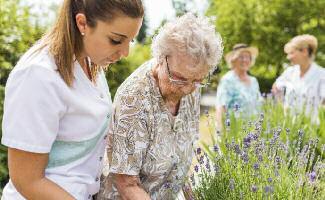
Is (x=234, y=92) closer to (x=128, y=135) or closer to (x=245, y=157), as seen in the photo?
(x=245, y=157)

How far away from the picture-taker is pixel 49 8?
491 centimetres

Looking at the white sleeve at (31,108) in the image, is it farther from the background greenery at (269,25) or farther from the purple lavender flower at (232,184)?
the background greenery at (269,25)

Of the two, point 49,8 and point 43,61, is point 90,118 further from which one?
point 49,8

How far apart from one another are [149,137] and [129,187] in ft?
0.73

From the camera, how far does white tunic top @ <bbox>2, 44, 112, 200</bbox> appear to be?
1906 mm

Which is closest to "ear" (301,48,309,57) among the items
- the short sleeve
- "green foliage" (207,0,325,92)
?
the short sleeve

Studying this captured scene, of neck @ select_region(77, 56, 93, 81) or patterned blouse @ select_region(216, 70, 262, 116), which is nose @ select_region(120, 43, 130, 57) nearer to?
neck @ select_region(77, 56, 93, 81)

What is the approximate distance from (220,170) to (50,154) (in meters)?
0.99

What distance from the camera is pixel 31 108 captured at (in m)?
1.90

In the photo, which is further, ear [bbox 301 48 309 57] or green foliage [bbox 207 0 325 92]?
green foliage [bbox 207 0 325 92]

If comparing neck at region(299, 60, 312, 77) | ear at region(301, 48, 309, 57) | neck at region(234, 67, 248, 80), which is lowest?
neck at region(234, 67, 248, 80)

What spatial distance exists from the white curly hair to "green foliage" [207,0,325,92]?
12641mm

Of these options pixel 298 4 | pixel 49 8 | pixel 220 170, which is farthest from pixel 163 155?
pixel 298 4

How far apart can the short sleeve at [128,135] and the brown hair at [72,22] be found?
15.8 inches
